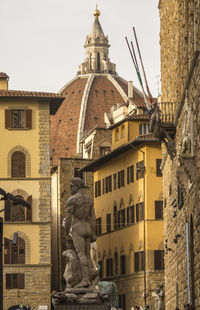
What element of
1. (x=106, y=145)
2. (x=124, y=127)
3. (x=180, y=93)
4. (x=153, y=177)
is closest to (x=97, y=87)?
(x=106, y=145)

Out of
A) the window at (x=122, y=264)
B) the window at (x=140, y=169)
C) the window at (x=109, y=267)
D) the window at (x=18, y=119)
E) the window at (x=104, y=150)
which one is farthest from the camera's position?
the window at (x=104, y=150)

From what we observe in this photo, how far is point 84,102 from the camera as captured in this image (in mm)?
151625

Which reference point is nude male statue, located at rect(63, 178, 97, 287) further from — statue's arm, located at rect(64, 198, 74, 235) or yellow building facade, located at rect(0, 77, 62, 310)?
yellow building facade, located at rect(0, 77, 62, 310)

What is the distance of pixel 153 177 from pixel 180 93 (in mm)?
34902

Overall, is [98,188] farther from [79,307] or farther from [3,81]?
[79,307]

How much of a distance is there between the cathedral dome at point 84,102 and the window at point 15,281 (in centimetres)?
6985

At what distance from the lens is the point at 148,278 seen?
70.1m

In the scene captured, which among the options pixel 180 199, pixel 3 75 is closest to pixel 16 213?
pixel 3 75

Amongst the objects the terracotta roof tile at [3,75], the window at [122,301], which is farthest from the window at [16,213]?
the terracotta roof tile at [3,75]

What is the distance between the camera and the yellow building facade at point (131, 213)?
2786 inches

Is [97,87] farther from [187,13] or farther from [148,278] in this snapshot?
[187,13]

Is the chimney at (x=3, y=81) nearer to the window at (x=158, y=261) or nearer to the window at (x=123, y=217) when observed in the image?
the window at (x=123, y=217)

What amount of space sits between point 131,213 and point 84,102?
77901 millimetres

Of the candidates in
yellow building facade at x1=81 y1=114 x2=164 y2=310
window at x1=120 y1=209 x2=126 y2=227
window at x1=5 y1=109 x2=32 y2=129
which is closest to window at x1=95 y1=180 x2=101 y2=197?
yellow building facade at x1=81 y1=114 x2=164 y2=310
